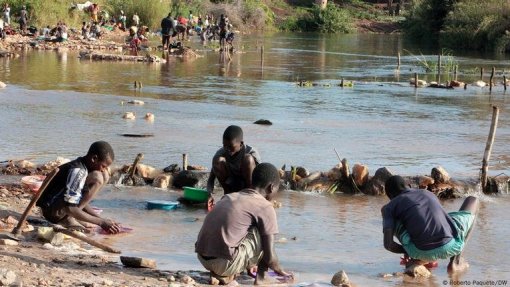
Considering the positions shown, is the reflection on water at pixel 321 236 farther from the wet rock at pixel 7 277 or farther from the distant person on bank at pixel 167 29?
the distant person on bank at pixel 167 29

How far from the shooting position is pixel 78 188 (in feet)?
28.9

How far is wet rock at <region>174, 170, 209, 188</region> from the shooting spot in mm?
12227

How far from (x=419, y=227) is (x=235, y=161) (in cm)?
267

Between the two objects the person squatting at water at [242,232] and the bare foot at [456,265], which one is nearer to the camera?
the person squatting at water at [242,232]

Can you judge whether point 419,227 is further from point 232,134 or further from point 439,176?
point 439,176

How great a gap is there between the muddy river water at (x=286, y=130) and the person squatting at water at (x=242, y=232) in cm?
80

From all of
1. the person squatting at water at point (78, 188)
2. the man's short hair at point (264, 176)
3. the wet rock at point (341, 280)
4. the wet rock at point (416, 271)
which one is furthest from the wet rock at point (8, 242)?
the wet rock at point (416, 271)

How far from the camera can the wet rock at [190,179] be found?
12227mm

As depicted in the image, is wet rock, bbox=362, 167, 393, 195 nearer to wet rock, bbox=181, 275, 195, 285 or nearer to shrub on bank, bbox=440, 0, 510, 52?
wet rock, bbox=181, 275, 195, 285

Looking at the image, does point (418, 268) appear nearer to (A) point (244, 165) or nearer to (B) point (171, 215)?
(A) point (244, 165)

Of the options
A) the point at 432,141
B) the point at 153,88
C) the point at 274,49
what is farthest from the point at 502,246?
the point at 274,49

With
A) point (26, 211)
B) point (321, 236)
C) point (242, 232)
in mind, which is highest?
point (242, 232)

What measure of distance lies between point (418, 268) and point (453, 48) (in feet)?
168

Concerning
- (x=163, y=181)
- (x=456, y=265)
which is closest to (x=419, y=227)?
(x=456, y=265)
